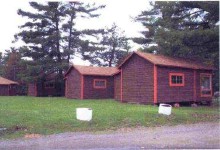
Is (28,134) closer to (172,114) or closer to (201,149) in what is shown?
(201,149)

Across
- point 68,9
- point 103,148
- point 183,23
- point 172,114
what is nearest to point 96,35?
point 68,9


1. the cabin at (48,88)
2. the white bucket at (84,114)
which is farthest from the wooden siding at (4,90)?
the white bucket at (84,114)

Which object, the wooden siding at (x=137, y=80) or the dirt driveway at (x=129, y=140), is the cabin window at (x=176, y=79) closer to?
the wooden siding at (x=137, y=80)

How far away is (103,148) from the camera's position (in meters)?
10.6

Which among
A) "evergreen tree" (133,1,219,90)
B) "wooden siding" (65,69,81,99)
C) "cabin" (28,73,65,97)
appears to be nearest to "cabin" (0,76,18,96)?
"cabin" (28,73,65,97)

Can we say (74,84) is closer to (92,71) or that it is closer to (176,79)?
(92,71)

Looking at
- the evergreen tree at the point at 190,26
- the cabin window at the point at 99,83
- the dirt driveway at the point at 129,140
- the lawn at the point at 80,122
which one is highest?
the evergreen tree at the point at 190,26

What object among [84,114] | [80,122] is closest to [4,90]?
[84,114]

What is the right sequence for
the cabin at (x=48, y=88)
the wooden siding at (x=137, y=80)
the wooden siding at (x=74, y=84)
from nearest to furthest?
1. the wooden siding at (x=137, y=80)
2. the wooden siding at (x=74, y=84)
3. the cabin at (x=48, y=88)

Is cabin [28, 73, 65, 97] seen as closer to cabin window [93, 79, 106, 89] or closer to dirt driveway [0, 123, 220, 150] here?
cabin window [93, 79, 106, 89]

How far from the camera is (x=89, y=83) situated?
121ft

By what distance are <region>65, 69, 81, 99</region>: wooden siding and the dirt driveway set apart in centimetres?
2219

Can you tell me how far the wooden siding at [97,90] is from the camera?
120 ft

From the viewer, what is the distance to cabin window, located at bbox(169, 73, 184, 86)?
26.4 m
